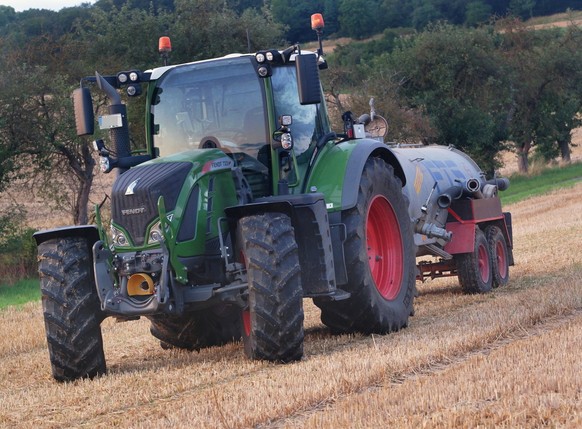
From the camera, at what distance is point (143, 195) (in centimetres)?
784

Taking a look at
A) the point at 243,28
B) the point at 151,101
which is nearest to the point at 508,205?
the point at 243,28

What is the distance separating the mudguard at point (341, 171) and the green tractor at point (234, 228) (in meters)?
0.02

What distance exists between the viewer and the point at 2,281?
67.7 ft

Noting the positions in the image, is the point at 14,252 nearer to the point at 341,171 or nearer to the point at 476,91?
the point at 341,171

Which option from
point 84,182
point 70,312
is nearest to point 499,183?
point 70,312

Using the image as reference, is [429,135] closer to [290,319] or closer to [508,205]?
[508,205]

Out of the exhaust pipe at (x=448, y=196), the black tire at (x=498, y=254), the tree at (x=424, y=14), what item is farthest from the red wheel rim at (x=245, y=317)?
the tree at (x=424, y=14)

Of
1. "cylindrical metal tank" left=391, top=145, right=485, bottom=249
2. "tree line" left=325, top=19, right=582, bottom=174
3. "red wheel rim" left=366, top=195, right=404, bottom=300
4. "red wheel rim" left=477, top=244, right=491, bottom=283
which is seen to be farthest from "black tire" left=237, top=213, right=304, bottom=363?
"tree line" left=325, top=19, right=582, bottom=174

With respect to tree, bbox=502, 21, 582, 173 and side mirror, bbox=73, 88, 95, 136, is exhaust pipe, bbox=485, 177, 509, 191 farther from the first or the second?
tree, bbox=502, 21, 582, 173

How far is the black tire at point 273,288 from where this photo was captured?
7605 millimetres

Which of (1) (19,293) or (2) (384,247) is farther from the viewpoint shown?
(1) (19,293)

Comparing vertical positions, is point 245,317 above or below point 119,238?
below

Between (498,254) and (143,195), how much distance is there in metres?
6.90

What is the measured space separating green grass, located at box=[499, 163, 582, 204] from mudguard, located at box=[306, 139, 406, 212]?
23011 millimetres
